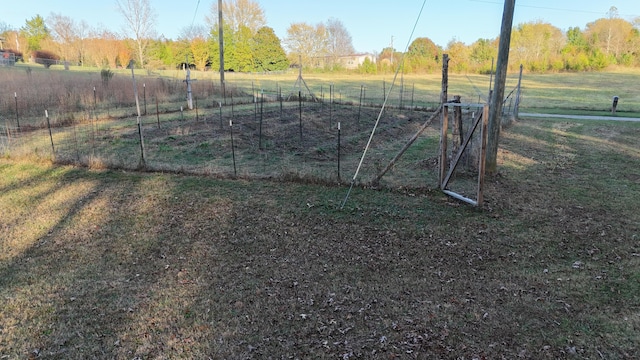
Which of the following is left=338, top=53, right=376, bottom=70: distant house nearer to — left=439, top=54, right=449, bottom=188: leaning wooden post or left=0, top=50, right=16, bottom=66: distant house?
left=0, top=50, right=16, bottom=66: distant house

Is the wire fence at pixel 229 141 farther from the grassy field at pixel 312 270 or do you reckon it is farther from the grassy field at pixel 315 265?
the grassy field at pixel 312 270

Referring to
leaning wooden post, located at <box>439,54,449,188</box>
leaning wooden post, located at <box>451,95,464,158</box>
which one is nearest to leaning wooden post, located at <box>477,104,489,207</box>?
leaning wooden post, located at <box>439,54,449,188</box>

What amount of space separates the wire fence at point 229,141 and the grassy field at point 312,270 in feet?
3.60

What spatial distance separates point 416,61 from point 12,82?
4857 cm

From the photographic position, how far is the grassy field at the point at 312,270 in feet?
12.2

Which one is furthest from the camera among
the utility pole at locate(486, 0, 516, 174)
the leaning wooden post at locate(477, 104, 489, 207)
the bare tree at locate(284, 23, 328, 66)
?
the bare tree at locate(284, 23, 328, 66)

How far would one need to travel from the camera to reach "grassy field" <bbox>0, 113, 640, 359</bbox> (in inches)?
147

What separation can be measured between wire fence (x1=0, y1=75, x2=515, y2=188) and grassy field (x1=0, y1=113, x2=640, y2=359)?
1.10 meters

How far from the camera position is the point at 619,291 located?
447 cm

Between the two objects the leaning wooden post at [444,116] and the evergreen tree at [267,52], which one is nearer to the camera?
the leaning wooden post at [444,116]

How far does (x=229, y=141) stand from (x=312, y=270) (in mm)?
8376

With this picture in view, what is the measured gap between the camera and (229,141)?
41.6 ft

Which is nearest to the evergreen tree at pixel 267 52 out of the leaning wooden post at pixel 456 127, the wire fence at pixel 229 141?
the wire fence at pixel 229 141

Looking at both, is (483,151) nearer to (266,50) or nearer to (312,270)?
(312,270)
